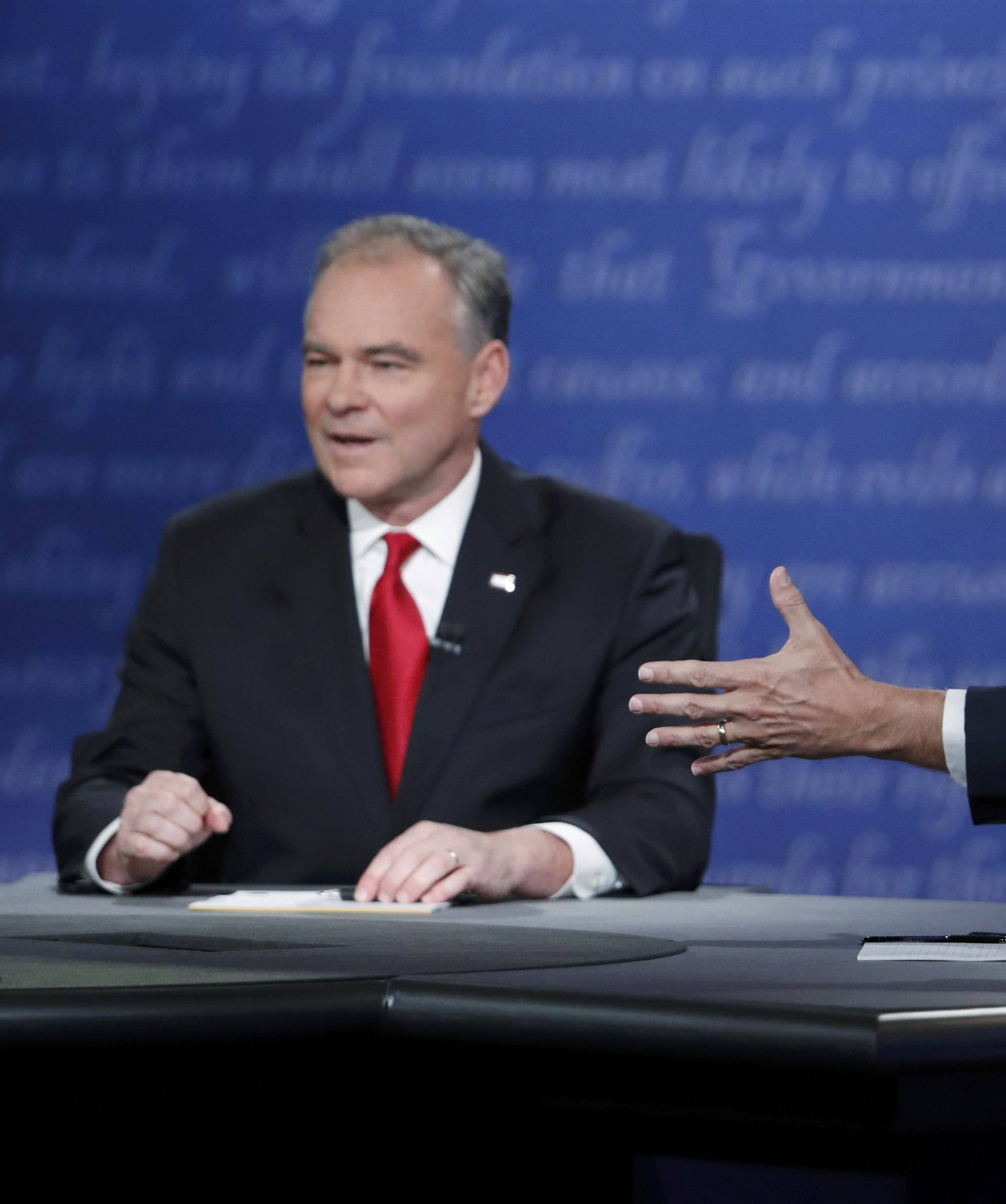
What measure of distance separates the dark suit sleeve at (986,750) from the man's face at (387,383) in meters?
1.02

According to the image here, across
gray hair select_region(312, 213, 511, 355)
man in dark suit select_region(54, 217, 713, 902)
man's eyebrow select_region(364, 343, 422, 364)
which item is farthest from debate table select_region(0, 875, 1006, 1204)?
gray hair select_region(312, 213, 511, 355)

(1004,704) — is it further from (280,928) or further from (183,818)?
(183,818)

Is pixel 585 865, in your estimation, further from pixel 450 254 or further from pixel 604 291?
pixel 604 291

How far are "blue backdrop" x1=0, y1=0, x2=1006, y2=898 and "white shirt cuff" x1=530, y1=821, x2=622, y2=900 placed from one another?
1534 millimetres

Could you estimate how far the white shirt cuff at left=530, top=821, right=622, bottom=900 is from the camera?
6.25ft

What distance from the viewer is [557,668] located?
222 centimetres

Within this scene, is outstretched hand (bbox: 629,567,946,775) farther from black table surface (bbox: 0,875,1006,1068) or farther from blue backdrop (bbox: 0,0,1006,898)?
blue backdrop (bbox: 0,0,1006,898)

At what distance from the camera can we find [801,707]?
143 centimetres

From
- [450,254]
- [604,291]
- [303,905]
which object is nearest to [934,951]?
[303,905]

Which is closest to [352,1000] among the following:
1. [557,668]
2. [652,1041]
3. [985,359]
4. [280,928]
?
[652,1041]

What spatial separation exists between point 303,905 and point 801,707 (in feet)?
1.65

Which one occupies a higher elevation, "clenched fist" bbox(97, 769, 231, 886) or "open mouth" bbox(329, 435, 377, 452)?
"open mouth" bbox(329, 435, 377, 452)

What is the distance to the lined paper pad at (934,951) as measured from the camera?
1182 millimetres

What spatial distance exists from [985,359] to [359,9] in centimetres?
145
